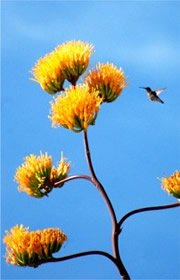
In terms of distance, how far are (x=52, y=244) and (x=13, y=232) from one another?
0.23 m

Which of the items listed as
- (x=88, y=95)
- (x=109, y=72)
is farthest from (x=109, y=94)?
(x=88, y=95)

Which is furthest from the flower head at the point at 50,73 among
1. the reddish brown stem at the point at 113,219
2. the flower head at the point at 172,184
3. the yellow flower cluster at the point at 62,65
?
the flower head at the point at 172,184

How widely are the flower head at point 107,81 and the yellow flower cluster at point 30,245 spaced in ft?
2.98

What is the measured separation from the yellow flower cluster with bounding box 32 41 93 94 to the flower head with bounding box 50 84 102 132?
0.26 metres

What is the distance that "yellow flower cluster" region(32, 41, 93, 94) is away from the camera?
3195 millimetres

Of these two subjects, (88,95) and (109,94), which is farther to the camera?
(109,94)

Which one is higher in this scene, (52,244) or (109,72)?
(109,72)

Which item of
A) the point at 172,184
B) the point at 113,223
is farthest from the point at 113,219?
the point at 172,184

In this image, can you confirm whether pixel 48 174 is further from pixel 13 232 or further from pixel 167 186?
pixel 167 186

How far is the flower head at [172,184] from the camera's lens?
3102 millimetres

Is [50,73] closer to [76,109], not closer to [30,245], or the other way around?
[76,109]

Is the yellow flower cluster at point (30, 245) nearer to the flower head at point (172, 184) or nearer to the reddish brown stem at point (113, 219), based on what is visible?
the reddish brown stem at point (113, 219)

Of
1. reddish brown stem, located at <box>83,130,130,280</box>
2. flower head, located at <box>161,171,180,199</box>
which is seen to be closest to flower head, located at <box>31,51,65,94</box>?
reddish brown stem, located at <box>83,130,130,280</box>

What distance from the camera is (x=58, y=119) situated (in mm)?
2973
